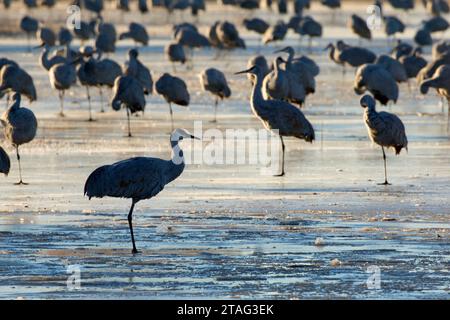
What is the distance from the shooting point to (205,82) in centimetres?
2984

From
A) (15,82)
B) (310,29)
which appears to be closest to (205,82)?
(15,82)

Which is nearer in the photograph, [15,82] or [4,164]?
[4,164]

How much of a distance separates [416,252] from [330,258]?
0.97 m

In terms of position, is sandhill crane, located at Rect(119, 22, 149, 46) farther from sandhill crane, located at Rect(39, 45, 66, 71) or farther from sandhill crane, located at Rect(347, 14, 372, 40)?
sandhill crane, located at Rect(39, 45, 66, 71)

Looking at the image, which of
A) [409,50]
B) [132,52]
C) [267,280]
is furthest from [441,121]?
[267,280]

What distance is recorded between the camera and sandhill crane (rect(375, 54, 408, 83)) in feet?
109

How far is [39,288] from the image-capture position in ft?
40.3

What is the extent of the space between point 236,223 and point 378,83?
13.5 m

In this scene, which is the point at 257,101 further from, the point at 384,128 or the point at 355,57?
the point at 355,57

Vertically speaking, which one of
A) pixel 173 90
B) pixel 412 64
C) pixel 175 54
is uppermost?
pixel 175 54

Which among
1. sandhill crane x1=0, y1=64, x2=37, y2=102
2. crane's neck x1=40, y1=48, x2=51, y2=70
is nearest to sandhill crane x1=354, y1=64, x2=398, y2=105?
sandhill crane x1=0, y1=64, x2=37, y2=102

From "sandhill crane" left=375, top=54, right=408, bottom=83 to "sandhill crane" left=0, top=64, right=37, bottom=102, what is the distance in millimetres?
9086

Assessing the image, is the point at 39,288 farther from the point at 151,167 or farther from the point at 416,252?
the point at 416,252

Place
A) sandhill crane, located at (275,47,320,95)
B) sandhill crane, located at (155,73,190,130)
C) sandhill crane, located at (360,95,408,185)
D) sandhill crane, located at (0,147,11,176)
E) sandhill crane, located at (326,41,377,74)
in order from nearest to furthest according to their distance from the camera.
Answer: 1. sandhill crane, located at (0,147,11,176)
2. sandhill crane, located at (360,95,408,185)
3. sandhill crane, located at (155,73,190,130)
4. sandhill crane, located at (275,47,320,95)
5. sandhill crane, located at (326,41,377,74)
